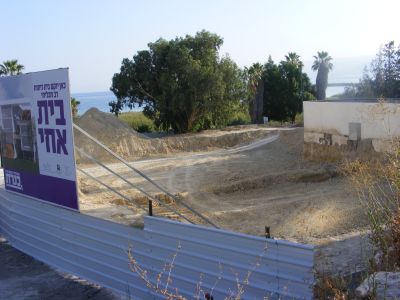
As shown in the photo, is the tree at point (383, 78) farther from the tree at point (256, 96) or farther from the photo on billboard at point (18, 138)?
the photo on billboard at point (18, 138)

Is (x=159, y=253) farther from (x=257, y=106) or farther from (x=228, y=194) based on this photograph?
(x=257, y=106)

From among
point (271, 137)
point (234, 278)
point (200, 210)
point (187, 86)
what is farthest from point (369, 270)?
point (187, 86)

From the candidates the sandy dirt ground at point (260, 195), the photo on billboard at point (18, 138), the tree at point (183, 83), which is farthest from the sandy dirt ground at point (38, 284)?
the tree at point (183, 83)

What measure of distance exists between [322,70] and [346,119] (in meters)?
41.8

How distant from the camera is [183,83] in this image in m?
32.7

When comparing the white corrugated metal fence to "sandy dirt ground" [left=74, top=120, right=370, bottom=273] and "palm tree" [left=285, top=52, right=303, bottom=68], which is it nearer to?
"sandy dirt ground" [left=74, top=120, right=370, bottom=273]

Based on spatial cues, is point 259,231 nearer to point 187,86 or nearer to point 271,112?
point 187,86

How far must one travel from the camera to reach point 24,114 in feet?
30.2

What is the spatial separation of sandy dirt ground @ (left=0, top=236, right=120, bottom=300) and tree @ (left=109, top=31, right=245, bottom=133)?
23251mm

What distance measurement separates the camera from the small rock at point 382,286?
4262 millimetres

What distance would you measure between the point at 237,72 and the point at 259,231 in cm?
2332

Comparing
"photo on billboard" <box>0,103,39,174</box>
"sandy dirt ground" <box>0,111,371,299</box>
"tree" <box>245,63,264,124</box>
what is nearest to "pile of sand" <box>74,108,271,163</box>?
"sandy dirt ground" <box>0,111,371,299</box>

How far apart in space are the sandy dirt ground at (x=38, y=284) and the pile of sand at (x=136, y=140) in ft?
51.4

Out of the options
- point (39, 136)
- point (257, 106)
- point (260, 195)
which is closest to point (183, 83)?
point (260, 195)
